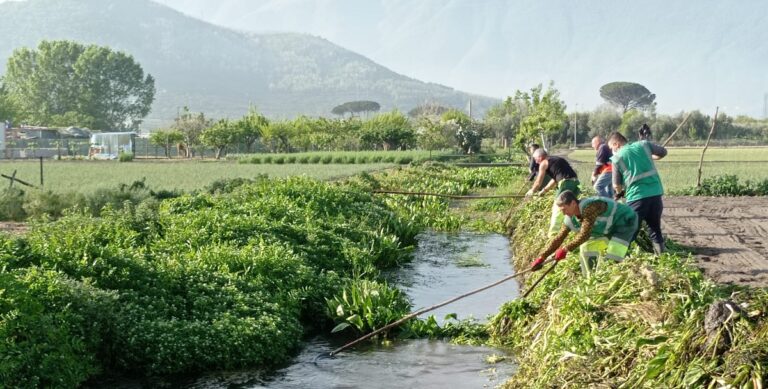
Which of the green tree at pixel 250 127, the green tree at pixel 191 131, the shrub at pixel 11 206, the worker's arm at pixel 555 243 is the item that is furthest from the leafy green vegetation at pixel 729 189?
the green tree at pixel 191 131

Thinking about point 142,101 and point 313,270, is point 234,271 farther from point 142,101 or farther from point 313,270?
point 142,101

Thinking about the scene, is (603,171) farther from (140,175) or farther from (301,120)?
(301,120)

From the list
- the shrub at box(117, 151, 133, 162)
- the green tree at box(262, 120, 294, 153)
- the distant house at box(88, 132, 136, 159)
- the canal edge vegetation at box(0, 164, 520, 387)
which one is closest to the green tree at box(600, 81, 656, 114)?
the green tree at box(262, 120, 294, 153)

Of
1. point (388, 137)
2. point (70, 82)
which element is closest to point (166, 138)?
point (388, 137)

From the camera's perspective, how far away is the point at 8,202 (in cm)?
1998

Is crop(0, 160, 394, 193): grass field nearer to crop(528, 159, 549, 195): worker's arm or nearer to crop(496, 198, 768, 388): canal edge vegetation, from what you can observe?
crop(528, 159, 549, 195): worker's arm

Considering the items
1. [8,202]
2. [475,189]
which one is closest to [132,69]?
[475,189]

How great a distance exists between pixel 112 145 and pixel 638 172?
234 ft

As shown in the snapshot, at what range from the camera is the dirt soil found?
12.5 meters

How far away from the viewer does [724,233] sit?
17.2 m

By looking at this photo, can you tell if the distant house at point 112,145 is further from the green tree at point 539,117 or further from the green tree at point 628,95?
the green tree at point 628,95

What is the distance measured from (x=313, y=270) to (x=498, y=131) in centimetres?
9436

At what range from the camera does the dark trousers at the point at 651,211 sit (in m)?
11.6

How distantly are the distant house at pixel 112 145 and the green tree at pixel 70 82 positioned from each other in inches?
2062
